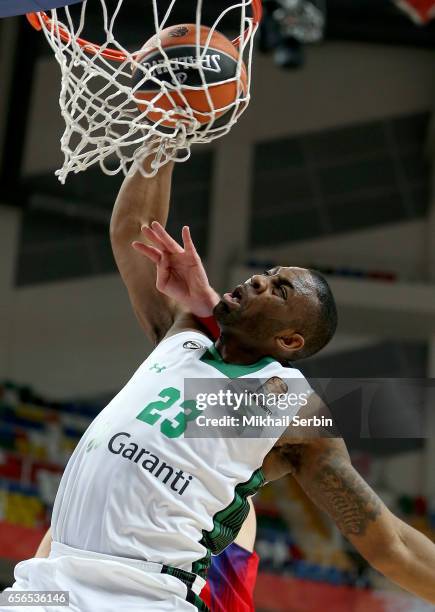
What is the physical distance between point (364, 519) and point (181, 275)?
94 centimetres

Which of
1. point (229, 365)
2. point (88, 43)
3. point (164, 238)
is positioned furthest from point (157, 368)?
point (88, 43)

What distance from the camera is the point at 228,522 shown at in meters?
2.61

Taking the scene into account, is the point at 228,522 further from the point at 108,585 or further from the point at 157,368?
the point at 157,368

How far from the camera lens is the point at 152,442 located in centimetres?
256

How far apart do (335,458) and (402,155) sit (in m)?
12.0

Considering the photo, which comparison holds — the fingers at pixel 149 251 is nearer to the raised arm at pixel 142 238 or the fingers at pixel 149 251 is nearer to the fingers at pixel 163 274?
the fingers at pixel 163 274

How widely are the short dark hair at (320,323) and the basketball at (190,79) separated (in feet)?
2.09

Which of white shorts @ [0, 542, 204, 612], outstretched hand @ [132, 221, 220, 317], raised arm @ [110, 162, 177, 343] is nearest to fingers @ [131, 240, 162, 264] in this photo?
outstretched hand @ [132, 221, 220, 317]

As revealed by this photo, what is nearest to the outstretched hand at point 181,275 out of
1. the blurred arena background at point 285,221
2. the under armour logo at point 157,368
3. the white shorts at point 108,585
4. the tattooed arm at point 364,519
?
the under armour logo at point 157,368

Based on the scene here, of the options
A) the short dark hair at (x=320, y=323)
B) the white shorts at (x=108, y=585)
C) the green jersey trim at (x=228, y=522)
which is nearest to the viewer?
the white shorts at (x=108, y=585)

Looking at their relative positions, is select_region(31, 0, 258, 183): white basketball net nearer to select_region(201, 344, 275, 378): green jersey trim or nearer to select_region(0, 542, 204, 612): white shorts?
select_region(201, 344, 275, 378): green jersey trim

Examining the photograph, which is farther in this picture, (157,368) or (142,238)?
(142,238)

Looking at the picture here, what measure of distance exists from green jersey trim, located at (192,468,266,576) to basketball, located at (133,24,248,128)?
112 cm

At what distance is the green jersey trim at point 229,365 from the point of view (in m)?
2.75
